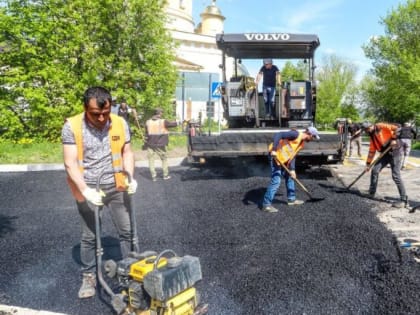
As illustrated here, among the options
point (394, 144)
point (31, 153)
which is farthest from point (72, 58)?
point (394, 144)

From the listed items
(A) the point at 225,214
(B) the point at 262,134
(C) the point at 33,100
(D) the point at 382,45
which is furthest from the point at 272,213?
(D) the point at 382,45

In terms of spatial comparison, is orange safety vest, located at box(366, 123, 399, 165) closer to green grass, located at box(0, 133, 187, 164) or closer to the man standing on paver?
the man standing on paver

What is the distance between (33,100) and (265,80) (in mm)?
9600

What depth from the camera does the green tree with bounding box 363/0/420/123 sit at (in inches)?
1072

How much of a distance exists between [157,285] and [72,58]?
48.3ft

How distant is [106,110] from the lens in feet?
9.73

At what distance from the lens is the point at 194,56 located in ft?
153

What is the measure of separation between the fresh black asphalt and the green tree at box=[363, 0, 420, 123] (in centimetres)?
2380

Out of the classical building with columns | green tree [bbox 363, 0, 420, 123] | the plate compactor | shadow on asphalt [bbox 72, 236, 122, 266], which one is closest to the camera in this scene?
the plate compactor

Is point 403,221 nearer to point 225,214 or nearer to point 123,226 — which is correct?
point 225,214

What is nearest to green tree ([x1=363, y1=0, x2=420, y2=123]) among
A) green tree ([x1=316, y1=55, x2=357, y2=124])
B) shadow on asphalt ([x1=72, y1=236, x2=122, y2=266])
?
green tree ([x1=316, y1=55, x2=357, y2=124])

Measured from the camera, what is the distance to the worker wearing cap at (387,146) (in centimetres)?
646

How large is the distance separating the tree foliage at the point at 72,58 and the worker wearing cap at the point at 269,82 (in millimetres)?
8074

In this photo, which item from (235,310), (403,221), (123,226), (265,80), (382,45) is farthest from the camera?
(382,45)
